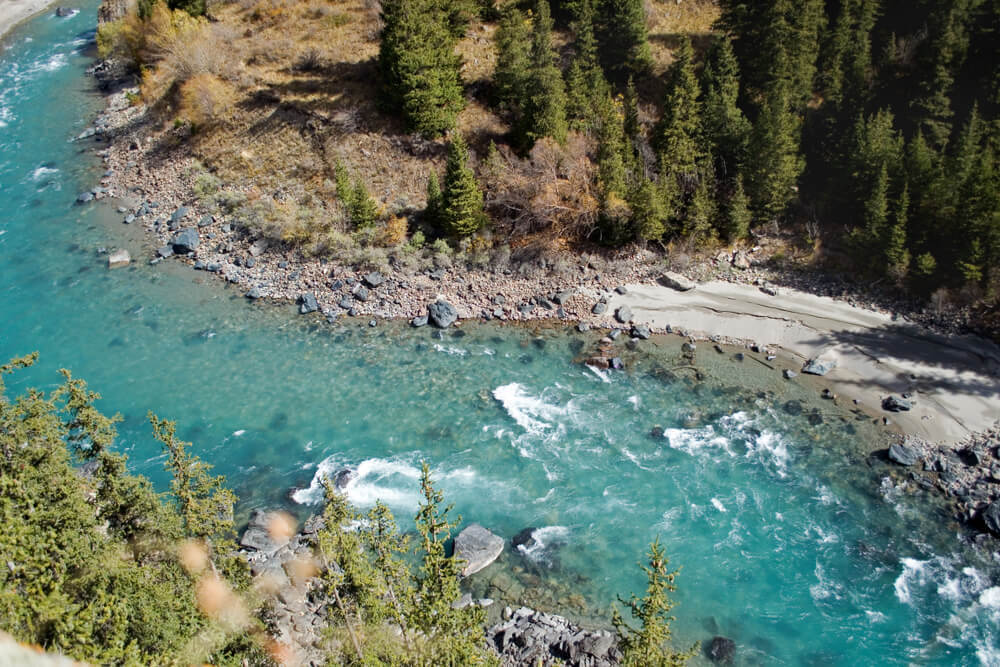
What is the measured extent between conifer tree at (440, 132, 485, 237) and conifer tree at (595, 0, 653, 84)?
619 inches

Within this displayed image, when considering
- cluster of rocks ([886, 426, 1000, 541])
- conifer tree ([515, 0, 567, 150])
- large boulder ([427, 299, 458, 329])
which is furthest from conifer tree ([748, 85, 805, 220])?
large boulder ([427, 299, 458, 329])

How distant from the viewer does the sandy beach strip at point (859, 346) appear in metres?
36.2

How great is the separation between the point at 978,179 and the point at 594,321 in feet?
72.0

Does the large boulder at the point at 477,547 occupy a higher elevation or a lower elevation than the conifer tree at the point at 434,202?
lower

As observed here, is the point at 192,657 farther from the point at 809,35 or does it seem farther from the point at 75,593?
the point at 809,35

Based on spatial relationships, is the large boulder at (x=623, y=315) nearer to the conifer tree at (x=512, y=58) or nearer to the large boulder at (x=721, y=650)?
the conifer tree at (x=512, y=58)

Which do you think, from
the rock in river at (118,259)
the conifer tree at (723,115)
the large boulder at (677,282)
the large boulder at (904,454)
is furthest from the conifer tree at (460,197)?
the large boulder at (904,454)

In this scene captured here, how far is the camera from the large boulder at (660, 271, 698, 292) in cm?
4459

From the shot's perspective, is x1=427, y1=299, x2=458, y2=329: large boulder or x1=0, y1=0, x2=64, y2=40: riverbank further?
x1=0, y1=0, x2=64, y2=40: riverbank

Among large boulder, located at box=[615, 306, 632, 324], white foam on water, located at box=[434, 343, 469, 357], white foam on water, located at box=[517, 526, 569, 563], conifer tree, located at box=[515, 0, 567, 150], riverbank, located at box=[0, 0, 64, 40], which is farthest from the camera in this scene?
riverbank, located at box=[0, 0, 64, 40]

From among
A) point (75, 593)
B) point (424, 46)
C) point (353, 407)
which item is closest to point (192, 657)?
point (75, 593)

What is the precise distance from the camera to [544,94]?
46812mm

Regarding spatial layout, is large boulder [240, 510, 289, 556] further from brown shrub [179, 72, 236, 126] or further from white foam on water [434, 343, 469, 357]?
brown shrub [179, 72, 236, 126]

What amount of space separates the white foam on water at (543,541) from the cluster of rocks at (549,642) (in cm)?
291
